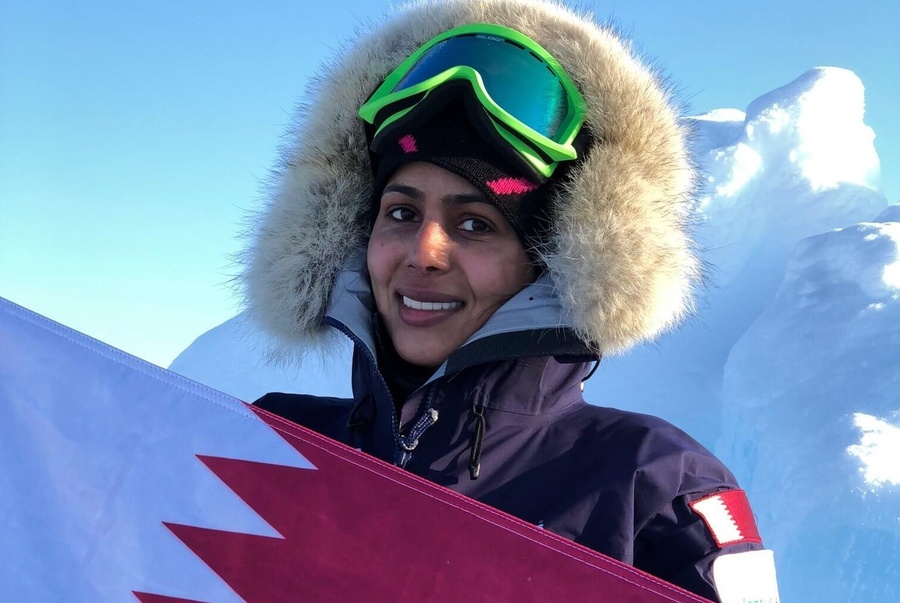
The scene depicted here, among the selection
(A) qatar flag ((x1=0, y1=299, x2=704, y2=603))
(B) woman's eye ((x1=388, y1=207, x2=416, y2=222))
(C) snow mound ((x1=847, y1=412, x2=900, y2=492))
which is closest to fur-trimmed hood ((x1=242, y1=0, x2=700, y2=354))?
(B) woman's eye ((x1=388, y1=207, x2=416, y2=222))

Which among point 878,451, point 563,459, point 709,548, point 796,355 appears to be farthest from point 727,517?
point 796,355

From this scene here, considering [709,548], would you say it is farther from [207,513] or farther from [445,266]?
[207,513]

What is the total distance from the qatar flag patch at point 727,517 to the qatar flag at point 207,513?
9.1 inches

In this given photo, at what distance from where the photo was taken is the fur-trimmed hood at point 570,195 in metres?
1.23

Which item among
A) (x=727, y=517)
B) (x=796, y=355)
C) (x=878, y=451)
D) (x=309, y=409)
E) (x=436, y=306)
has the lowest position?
(x=727, y=517)

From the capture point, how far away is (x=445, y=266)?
1221 millimetres

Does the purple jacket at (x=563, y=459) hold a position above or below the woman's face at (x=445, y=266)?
below

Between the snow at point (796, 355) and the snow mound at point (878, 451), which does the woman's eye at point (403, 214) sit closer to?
the snow at point (796, 355)

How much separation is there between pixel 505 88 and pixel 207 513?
2.90 feet

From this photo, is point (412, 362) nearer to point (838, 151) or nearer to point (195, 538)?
point (195, 538)

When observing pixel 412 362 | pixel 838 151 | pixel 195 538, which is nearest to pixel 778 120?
pixel 838 151

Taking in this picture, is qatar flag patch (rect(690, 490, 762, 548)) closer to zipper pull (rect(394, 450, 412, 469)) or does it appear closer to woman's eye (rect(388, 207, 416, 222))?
zipper pull (rect(394, 450, 412, 469))

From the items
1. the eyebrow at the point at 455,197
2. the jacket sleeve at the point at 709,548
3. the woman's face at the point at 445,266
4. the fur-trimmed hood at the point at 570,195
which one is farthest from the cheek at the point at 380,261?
the jacket sleeve at the point at 709,548

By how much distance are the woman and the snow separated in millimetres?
269
